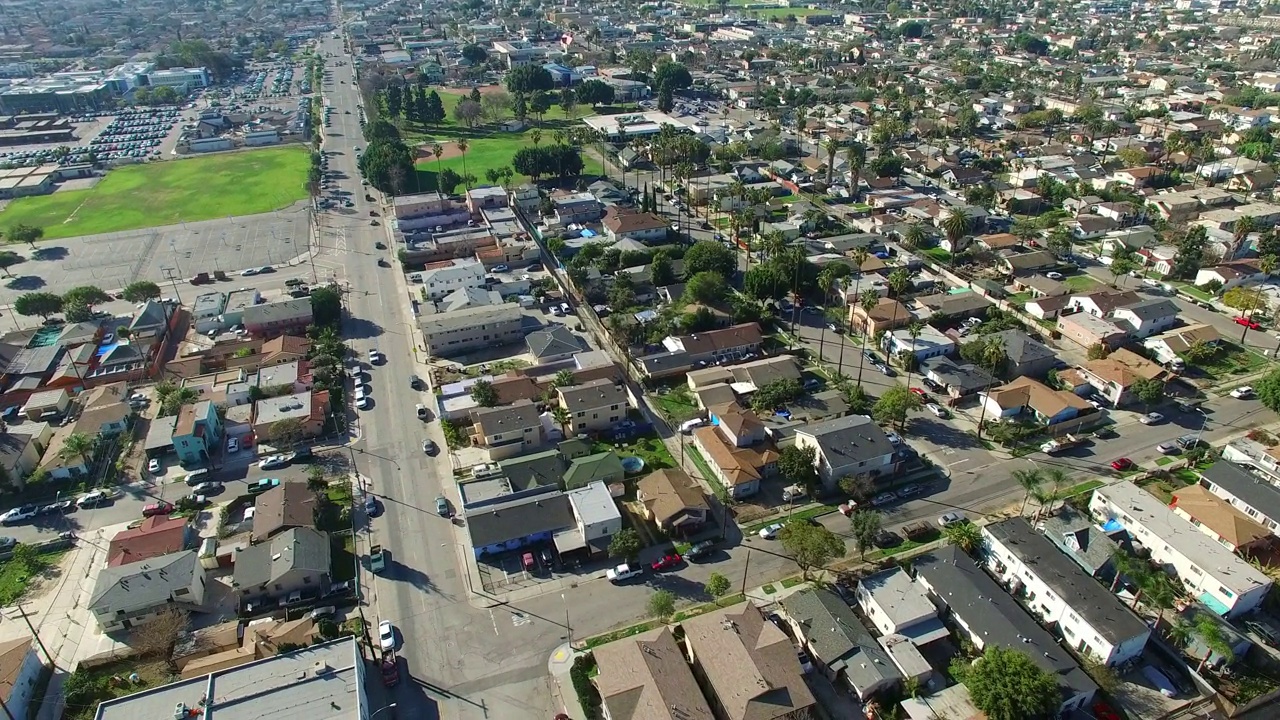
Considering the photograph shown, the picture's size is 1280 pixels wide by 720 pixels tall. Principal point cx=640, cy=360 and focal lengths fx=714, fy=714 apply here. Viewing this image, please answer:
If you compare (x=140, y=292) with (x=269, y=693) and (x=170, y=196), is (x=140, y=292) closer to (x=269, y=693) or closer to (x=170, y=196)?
(x=170, y=196)

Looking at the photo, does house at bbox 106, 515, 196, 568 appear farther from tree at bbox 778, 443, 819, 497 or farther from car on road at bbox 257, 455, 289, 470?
tree at bbox 778, 443, 819, 497

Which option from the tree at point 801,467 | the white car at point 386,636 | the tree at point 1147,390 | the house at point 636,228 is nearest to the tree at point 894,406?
the tree at point 801,467

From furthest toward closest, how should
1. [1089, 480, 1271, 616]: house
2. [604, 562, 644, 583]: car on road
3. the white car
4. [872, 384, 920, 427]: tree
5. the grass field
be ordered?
the grass field
[872, 384, 920, 427]: tree
[604, 562, 644, 583]: car on road
[1089, 480, 1271, 616]: house
the white car

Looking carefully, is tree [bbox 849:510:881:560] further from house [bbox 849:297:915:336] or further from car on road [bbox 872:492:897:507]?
house [bbox 849:297:915:336]

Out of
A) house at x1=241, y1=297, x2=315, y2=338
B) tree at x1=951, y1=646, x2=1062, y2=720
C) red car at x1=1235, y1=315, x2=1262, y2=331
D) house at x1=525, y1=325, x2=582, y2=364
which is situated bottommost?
red car at x1=1235, y1=315, x2=1262, y2=331

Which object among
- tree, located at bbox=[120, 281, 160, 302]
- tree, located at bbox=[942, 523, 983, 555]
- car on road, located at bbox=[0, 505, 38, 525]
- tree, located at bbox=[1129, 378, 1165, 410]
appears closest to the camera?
tree, located at bbox=[942, 523, 983, 555]

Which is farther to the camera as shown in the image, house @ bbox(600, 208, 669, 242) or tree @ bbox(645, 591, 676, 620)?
house @ bbox(600, 208, 669, 242)

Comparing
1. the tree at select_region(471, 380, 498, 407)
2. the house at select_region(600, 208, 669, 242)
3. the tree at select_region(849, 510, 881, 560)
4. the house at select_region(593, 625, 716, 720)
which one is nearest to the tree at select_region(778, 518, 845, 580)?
the tree at select_region(849, 510, 881, 560)

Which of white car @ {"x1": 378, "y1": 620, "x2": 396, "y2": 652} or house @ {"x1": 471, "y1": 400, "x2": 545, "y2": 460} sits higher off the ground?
house @ {"x1": 471, "y1": 400, "x2": 545, "y2": 460}
